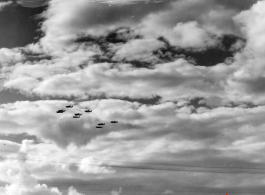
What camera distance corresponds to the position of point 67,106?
193 m
